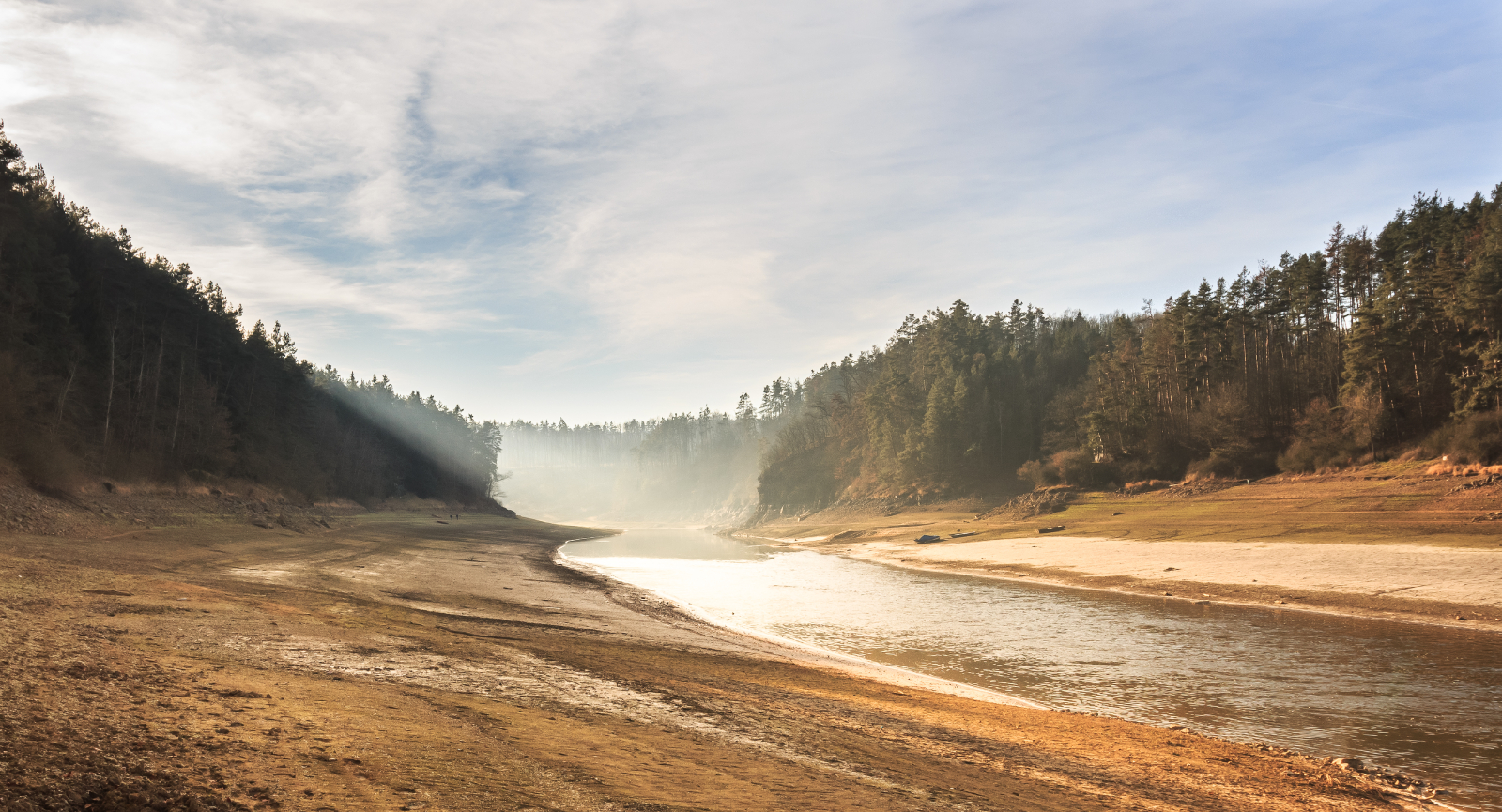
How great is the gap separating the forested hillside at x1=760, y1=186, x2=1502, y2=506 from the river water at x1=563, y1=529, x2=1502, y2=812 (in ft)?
112

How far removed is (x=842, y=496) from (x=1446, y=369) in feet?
224

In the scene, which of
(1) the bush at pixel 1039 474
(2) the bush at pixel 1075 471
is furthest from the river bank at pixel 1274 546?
(1) the bush at pixel 1039 474

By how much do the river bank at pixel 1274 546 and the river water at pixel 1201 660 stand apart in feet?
9.62

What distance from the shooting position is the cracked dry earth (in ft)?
20.0

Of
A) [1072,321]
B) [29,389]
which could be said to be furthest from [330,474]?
[1072,321]

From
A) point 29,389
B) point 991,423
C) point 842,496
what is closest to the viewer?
point 29,389

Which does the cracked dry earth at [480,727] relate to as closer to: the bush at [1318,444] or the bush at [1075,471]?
the bush at [1318,444]

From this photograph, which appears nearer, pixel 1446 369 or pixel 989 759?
pixel 989 759

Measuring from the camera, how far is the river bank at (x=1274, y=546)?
86.3 feet

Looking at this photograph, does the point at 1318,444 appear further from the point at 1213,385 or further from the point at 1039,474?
the point at 1039,474

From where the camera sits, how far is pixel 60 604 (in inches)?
489

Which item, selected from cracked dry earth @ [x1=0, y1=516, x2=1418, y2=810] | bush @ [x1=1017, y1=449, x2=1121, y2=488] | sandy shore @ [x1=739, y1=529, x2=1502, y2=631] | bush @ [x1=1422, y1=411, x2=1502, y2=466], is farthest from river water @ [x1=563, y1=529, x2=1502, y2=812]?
bush @ [x1=1017, y1=449, x2=1121, y2=488]

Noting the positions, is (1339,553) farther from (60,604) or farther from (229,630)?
(60,604)

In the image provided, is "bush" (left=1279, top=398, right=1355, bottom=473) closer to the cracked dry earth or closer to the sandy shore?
the sandy shore
